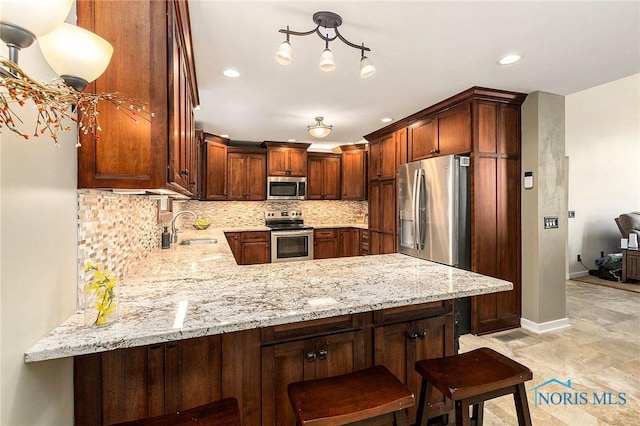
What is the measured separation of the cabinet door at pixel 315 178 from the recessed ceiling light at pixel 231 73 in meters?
3.24

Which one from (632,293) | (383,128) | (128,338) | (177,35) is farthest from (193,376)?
(632,293)

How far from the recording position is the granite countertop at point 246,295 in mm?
1006

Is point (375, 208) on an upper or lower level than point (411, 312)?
upper

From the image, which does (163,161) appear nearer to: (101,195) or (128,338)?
(101,195)

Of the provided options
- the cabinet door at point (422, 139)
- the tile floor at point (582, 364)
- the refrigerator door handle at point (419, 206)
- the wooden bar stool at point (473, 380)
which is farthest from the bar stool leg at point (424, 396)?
the cabinet door at point (422, 139)

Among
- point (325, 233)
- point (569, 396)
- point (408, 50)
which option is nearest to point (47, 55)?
point (408, 50)

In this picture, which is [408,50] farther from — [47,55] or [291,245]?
[291,245]

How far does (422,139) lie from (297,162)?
2.54 meters

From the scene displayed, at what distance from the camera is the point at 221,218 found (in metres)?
5.75

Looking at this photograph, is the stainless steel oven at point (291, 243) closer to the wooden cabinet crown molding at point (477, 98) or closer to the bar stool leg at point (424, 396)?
the wooden cabinet crown molding at point (477, 98)

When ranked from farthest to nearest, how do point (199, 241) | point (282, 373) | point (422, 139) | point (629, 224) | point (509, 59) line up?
1. point (629, 224)
2. point (422, 139)
3. point (199, 241)
4. point (509, 59)
5. point (282, 373)

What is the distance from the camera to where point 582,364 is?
101 inches

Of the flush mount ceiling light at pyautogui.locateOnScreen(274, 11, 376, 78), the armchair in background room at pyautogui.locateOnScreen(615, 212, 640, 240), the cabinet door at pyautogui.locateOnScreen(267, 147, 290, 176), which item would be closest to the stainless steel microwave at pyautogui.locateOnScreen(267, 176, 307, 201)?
the cabinet door at pyautogui.locateOnScreen(267, 147, 290, 176)

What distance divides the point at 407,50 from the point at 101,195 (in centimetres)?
217
